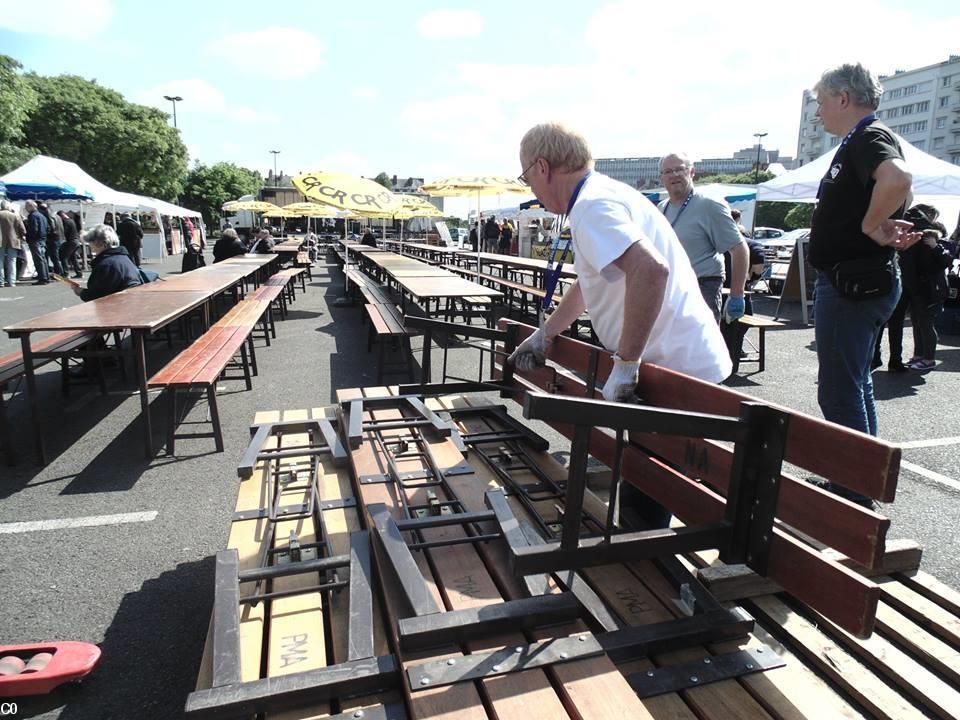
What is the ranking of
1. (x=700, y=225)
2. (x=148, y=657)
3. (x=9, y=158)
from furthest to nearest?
(x=9, y=158) → (x=700, y=225) → (x=148, y=657)

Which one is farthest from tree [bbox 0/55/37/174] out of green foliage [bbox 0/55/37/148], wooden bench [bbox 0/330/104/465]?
wooden bench [bbox 0/330/104/465]

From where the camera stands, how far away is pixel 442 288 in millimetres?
8023

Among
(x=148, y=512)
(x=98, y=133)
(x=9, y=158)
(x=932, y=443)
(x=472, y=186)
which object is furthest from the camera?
(x=98, y=133)

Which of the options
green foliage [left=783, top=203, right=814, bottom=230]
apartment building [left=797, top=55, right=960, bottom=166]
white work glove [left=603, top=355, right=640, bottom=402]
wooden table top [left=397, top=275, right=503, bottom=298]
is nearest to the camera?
white work glove [left=603, top=355, right=640, bottom=402]

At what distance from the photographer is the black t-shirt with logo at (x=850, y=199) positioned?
2586 mm

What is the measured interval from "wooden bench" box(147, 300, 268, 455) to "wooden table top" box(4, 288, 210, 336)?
0.38 m

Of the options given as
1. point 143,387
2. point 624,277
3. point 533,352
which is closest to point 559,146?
point 624,277

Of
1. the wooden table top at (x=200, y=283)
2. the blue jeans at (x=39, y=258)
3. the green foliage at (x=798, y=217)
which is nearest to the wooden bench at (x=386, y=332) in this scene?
the wooden table top at (x=200, y=283)

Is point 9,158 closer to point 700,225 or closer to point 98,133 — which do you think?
point 98,133

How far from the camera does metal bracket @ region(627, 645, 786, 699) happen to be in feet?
4.75

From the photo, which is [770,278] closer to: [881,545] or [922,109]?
[881,545]

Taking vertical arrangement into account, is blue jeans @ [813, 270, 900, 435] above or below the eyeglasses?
below

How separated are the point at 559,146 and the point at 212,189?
8095 centimetres

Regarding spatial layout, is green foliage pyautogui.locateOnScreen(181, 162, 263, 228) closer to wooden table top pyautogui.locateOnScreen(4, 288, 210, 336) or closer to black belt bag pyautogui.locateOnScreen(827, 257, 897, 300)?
wooden table top pyautogui.locateOnScreen(4, 288, 210, 336)
